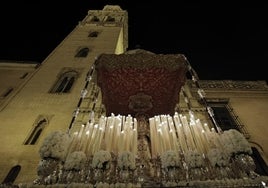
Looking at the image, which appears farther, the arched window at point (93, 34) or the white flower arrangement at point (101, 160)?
the arched window at point (93, 34)

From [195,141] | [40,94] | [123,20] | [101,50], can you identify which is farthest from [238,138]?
[123,20]

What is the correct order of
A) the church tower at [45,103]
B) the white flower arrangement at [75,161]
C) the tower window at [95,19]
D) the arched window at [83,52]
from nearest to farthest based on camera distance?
the white flower arrangement at [75,161] → the church tower at [45,103] → the arched window at [83,52] → the tower window at [95,19]

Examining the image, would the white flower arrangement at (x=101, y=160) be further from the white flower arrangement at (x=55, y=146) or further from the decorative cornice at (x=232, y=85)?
the decorative cornice at (x=232, y=85)

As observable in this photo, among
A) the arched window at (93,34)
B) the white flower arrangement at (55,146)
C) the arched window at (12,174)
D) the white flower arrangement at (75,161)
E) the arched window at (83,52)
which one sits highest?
the arched window at (93,34)

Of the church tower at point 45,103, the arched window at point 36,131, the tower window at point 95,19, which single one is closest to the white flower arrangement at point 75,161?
the church tower at point 45,103

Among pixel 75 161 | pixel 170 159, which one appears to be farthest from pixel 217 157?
pixel 75 161

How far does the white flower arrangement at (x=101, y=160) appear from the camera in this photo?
4.96 metres

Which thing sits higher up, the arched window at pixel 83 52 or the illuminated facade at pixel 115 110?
the arched window at pixel 83 52

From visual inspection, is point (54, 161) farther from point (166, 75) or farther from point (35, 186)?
point (166, 75)

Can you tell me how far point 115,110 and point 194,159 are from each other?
427 centimetres

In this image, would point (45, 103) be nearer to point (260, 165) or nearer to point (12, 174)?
point (12, 174)

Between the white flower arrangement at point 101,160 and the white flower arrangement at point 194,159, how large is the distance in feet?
5.61

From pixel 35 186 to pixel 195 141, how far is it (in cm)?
381

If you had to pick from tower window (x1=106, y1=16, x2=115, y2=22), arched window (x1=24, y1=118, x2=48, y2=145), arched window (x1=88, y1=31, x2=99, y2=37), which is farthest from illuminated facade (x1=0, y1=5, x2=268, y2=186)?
tower window (x1=106, y1=16, x2=115, y2=22)
